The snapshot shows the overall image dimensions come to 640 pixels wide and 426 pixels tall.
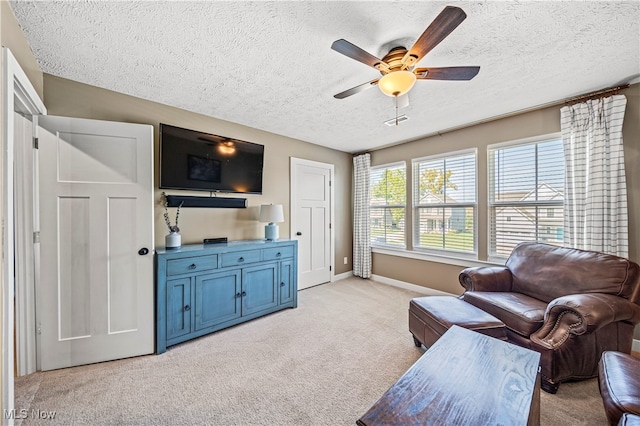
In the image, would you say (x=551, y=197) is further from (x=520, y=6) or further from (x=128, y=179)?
(x=128, y=179)

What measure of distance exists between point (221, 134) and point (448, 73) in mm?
2595

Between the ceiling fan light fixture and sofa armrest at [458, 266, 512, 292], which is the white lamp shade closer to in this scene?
the ceiling fan light fixture

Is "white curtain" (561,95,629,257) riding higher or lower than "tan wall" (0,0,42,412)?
lower

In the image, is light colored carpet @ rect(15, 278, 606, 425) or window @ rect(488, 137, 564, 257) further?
window @ rect(488, 137, 564, 257)

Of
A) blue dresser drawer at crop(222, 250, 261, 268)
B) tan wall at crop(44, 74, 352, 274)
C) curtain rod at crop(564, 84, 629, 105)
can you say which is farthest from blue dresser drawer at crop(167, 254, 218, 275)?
curtain rod at crop(564, 84, 629, 105)

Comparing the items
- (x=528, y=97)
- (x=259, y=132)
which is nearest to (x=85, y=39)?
(x=259, y=132)

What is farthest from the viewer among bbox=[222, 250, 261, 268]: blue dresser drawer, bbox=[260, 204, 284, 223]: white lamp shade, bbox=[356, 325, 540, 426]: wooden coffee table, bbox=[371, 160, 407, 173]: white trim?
bbox=[371, 160, 407, 173]: white trim

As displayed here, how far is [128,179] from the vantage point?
222 centimetres

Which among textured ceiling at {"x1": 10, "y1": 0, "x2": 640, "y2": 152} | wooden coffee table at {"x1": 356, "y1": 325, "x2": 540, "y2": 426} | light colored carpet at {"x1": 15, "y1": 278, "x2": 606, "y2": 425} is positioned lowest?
light colored carpet at {"x1": 15, "y1": 278, "x2": 606, "y2": 425}

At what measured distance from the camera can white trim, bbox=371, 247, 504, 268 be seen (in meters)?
3.34

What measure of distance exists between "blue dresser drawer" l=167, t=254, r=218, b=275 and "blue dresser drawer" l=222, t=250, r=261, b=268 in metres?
0.10

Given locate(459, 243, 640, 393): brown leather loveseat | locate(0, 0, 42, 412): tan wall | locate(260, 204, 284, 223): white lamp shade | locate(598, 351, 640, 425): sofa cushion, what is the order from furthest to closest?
locate(260, 204, 284, 223): white lamp shade < locate(459, 243, 640, 393): brown leather loveseat < locate(0, 0, 42, 412): tan wall < locate(598, 351, 640, 425): sofa cushion

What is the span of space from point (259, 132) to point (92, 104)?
69.1 inches

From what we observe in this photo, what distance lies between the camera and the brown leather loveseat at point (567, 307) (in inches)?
68.5
